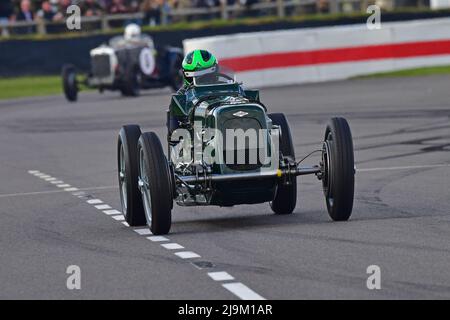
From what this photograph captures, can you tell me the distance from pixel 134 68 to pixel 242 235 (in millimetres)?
21733

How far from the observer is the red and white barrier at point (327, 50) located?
32062 millimetres

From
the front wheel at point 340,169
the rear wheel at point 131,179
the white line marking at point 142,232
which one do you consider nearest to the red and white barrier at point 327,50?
the rear wheel at point 131,179

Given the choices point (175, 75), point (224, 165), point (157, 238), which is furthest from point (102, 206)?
point (175, 75)

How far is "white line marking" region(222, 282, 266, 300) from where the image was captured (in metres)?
8.37

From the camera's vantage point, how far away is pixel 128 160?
12117mm

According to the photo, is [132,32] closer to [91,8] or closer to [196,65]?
[91,8]

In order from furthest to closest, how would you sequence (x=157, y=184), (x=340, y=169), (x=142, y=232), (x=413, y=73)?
(x=413, y=73)
(x=142, y=232)
(x=340, y=169)
(x=157, y=184)

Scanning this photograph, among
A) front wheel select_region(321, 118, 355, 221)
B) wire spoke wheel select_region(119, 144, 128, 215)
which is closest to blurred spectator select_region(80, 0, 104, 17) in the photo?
wire spoke wheel select_region(119, 144, 128, 215)

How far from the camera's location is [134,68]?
107 ft

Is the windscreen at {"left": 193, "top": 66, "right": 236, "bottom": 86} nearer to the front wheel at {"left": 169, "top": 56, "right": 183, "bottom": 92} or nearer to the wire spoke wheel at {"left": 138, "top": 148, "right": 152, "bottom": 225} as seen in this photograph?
the wire spoke wheel at {"left": 138, "top": 148, "right": 152, "bottom": 225}

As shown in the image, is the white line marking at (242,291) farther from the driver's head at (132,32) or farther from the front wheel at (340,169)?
the driver's head at (132,32)

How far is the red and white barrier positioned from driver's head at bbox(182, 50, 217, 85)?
18.7 m

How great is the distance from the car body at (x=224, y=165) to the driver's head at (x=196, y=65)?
64 centimetres
